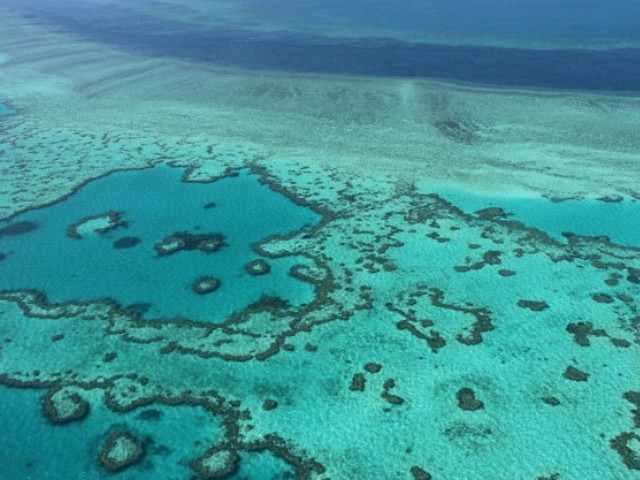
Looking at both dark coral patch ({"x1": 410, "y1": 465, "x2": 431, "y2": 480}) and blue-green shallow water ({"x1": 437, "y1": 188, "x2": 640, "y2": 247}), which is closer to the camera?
dark coral patch ({"x1": 410, "y1": 465, "x2": 431, "y2": 480})

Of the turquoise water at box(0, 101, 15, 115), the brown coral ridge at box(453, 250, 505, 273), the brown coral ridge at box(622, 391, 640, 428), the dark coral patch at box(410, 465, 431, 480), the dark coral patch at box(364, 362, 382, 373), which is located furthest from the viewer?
the turquoise water at box(0, 101, 15, 115)

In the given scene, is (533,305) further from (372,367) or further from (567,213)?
(567,213)

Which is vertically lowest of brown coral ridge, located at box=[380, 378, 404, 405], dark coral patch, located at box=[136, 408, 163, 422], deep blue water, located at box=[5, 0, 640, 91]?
dark coral patch, located at box=[136, 408, 163, 422]

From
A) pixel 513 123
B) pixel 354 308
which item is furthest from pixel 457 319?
pixel 513 123

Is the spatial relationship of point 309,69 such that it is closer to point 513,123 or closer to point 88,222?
point 513,123

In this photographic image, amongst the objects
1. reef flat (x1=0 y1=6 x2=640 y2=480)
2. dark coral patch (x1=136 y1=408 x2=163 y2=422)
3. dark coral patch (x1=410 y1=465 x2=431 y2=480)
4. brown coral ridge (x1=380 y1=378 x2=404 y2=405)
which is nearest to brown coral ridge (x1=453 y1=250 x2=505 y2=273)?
reef flat (x1=0 y1=6 x2=640 y2=480)

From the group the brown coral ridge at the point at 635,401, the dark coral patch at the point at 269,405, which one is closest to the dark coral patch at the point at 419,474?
the dark coral patch at the point at 269,405

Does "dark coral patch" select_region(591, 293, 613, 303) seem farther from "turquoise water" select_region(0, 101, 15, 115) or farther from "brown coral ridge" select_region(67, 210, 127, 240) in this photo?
"turquoise water" select_region(0, 101, 15, 115)
